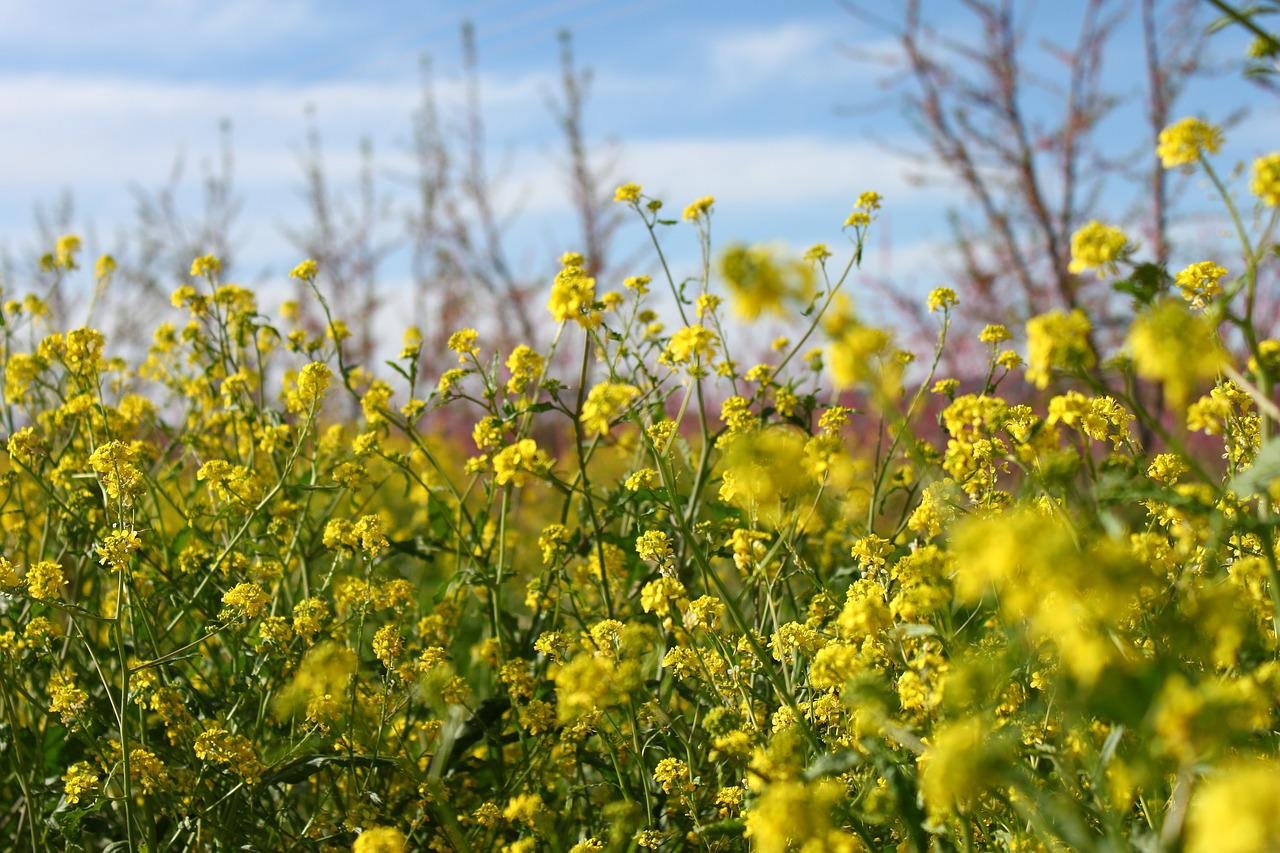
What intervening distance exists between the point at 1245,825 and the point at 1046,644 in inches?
49.8

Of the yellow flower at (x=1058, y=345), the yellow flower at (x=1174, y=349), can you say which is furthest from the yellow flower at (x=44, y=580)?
the yellow flower at (x=1174, y=349)

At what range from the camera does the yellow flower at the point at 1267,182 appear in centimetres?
185

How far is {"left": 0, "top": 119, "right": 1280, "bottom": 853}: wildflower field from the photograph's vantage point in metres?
1.63

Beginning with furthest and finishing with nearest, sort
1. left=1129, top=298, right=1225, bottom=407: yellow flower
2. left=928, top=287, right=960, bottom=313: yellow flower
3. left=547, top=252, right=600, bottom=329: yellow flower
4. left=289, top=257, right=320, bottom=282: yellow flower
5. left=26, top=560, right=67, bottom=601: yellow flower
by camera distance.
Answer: left=289, top=257, right=320, bottom=282: yellow flower
left=928, top=287, right=960, bottom=313: yellow flower
left=26, top=560, right=67, bottom=601: yellow flower
left=547, top=252, right=600, bottom=329: yellow flower
left=1129, top=298, right=1225, bottom=407: yellow flower

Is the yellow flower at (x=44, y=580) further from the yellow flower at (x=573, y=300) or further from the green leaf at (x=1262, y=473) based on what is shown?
the green leaf at (x=1262, y=473)

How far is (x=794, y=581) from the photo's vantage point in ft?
14.4

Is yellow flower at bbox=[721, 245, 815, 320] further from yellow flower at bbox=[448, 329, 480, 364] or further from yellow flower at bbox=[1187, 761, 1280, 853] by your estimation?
yellow flower at bbox=[448, 329, 480, 364]

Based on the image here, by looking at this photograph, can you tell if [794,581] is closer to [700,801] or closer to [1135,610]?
[700,801]

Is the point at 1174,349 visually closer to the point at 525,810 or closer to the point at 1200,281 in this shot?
the point at 1200,281

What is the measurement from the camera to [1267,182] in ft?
6.09

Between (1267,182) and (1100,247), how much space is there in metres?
0.28

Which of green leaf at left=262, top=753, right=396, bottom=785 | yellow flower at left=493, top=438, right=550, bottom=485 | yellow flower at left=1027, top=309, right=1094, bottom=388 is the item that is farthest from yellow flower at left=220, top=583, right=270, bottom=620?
yellow flower at left=1027, top=309, right=1094, bottom=388

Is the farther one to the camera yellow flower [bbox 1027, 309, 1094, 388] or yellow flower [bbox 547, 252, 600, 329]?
yellow flower [bbox 547, 252, 600, 329]

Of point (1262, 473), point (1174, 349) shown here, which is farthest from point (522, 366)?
point (1262, 473)
